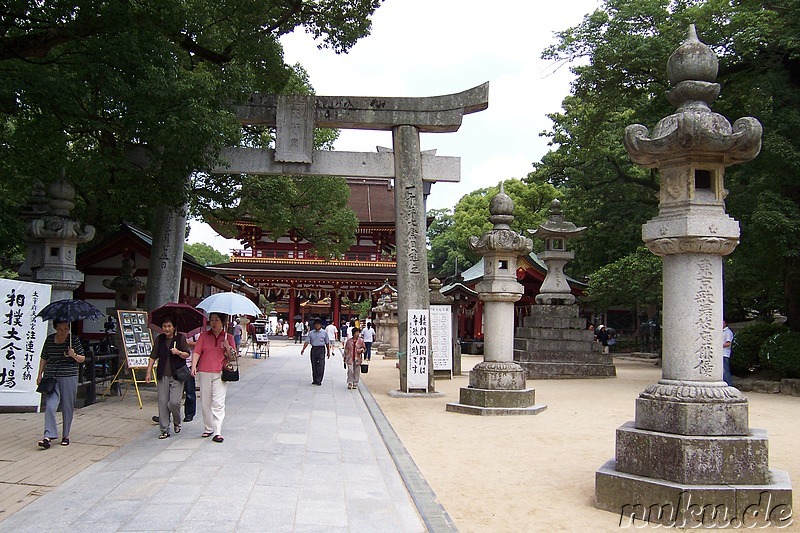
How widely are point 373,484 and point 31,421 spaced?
227 inches

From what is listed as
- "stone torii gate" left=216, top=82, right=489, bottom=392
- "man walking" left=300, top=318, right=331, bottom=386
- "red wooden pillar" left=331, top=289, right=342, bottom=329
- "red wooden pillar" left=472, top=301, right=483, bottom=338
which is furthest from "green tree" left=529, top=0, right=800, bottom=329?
"red wooden pillar" left=331, top=289, right=342, bottom=329

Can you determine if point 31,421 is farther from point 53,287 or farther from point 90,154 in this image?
point 90,154

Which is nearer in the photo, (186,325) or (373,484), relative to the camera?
(373,484)

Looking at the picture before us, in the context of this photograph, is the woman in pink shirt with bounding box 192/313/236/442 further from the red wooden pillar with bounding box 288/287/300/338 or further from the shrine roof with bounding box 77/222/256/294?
the red wooden pillar with bounding box 288/287/300/338

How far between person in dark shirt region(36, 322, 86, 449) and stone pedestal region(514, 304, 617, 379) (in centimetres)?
1374

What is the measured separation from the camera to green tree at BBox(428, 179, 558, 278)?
36125mm

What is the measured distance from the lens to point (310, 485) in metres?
6.05

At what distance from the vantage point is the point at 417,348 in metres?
13.9

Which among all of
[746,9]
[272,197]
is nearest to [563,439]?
[272,197]

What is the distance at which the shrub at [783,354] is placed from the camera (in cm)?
1512

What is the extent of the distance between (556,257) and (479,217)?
19.9 m

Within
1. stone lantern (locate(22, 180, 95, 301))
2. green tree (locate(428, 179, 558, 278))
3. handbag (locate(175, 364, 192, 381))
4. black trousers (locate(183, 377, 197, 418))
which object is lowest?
black trousers (locate(183, 377, 197, 418))

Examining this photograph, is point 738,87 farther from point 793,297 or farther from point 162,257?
point 162,257

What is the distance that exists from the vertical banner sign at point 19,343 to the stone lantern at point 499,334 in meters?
6.85
